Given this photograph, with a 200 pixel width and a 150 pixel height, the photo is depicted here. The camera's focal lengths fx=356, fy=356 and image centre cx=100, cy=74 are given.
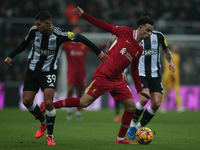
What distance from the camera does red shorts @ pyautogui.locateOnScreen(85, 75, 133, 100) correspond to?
5730 mm

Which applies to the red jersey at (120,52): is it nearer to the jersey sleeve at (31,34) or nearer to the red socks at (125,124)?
the red socks at (125,124)

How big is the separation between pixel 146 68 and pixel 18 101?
355 inches

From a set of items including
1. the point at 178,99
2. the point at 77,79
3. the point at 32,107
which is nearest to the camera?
the point at 32,107

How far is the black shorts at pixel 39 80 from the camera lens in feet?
19.7

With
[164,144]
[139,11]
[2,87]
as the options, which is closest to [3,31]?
[2,87]

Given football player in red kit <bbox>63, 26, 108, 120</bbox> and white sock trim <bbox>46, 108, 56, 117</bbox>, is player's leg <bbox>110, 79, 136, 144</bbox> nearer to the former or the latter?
white sock trim <bbox>46, 108, 56, 117</bbox>

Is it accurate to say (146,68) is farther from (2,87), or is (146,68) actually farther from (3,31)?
(3,31)

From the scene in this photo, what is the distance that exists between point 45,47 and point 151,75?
8.18ft

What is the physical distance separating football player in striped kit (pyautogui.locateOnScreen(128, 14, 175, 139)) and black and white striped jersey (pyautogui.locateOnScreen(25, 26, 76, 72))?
2.06 meters

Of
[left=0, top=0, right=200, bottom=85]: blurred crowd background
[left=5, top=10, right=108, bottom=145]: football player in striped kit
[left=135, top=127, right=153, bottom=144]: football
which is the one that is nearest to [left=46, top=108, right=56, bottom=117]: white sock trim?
[left=5, top=10, right=108, bottom=145]: football player in striped kit

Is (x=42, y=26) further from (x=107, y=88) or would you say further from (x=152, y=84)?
(x=152, y=84)

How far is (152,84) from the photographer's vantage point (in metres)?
7.32

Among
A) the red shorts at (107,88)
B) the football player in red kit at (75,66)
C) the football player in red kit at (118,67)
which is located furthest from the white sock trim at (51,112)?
the football player in red kit at (75,66)

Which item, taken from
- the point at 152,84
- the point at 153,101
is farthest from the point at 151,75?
the point at 153,101
